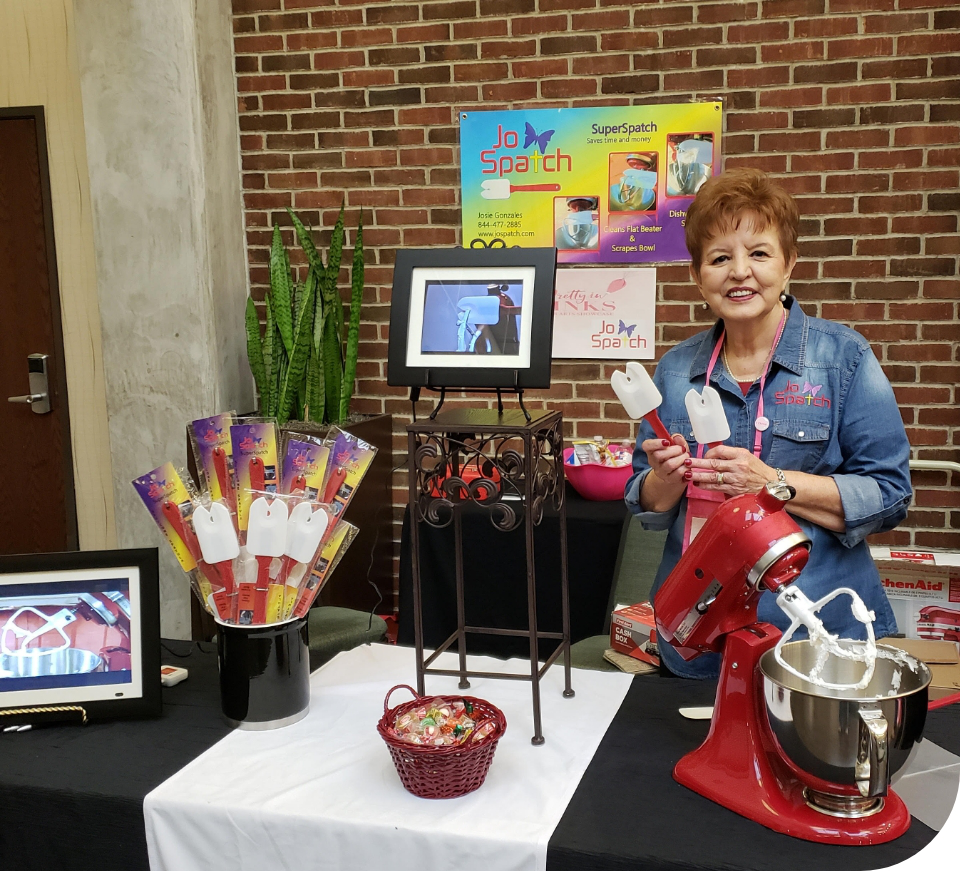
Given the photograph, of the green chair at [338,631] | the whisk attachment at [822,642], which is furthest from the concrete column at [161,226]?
the whisk attachment at [822,642]

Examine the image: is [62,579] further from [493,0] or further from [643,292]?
[493,0]

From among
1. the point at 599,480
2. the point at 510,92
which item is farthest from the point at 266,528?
the point at 510,92

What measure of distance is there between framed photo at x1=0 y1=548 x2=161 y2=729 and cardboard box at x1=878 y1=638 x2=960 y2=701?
5.38 ft

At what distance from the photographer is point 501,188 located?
3.63 metres

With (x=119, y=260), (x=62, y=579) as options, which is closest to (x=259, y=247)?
(x=119, y=260)

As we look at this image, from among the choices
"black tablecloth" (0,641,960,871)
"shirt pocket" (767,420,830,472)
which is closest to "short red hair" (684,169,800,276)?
"shirt pocket" (767,420,830,472)

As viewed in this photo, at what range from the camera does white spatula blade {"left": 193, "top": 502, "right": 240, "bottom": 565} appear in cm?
151

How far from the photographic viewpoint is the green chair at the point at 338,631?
221 cm

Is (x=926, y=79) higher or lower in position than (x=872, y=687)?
higher

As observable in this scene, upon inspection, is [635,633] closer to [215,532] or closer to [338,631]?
[338,631]

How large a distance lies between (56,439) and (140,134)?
4.60 ft

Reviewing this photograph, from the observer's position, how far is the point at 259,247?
3.94m

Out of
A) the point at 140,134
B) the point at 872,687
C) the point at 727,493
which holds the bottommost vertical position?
the point at 872,687

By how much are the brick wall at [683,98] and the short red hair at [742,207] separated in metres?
1.86
